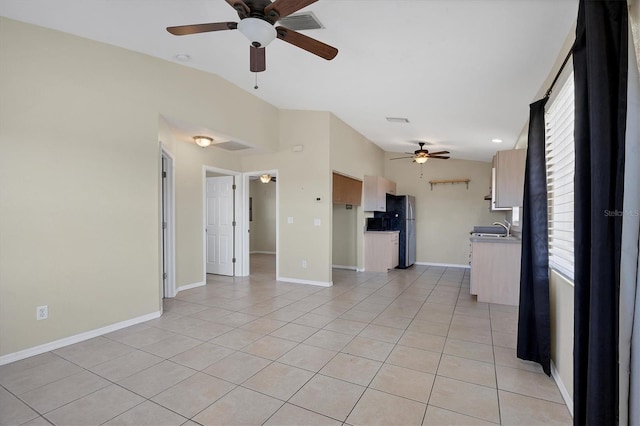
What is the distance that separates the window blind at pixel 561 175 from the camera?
2.26 meters

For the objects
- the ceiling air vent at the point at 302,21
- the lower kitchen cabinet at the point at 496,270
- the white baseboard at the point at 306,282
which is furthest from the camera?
the white baseboard at the point at 306,282

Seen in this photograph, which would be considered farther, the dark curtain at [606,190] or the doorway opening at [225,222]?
the doorway opening at [225,222]

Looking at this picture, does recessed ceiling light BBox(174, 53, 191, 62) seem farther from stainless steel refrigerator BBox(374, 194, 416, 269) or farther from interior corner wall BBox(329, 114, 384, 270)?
stainless steel refrigerator BBox(374, 194, 416, 269)

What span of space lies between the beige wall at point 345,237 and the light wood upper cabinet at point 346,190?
435 mm

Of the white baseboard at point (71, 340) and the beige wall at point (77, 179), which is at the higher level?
the beige wall at point (77, 179)

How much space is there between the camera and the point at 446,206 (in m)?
8.03

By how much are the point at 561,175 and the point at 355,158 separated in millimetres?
4393

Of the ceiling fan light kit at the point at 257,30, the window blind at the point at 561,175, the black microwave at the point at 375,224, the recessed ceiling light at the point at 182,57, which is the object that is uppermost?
the recessed ceiling light at the point at 182,57

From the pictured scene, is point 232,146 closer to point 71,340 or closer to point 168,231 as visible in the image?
point 168,231

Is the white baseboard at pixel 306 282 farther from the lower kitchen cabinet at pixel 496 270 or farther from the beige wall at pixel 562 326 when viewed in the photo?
the beige wall at pixel 562 326

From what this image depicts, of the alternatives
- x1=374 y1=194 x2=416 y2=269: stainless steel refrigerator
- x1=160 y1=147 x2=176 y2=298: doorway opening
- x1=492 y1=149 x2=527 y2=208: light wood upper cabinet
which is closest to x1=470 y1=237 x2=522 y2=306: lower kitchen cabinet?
x1=492 y1=149 x2=527 y2=208: light wood upper cabinet

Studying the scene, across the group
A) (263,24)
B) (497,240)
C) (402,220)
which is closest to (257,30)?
(263,24)

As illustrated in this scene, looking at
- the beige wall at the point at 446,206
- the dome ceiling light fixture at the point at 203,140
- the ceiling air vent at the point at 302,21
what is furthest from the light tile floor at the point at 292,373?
the beige wall at the point at 446,206

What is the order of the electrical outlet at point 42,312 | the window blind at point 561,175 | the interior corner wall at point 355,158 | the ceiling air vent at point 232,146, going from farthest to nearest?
the interior corner wall at point 355,158 < the ceiling air vent at point 232,146 < the electrical outlet at point 42,312 < the window blind at point 561,175
